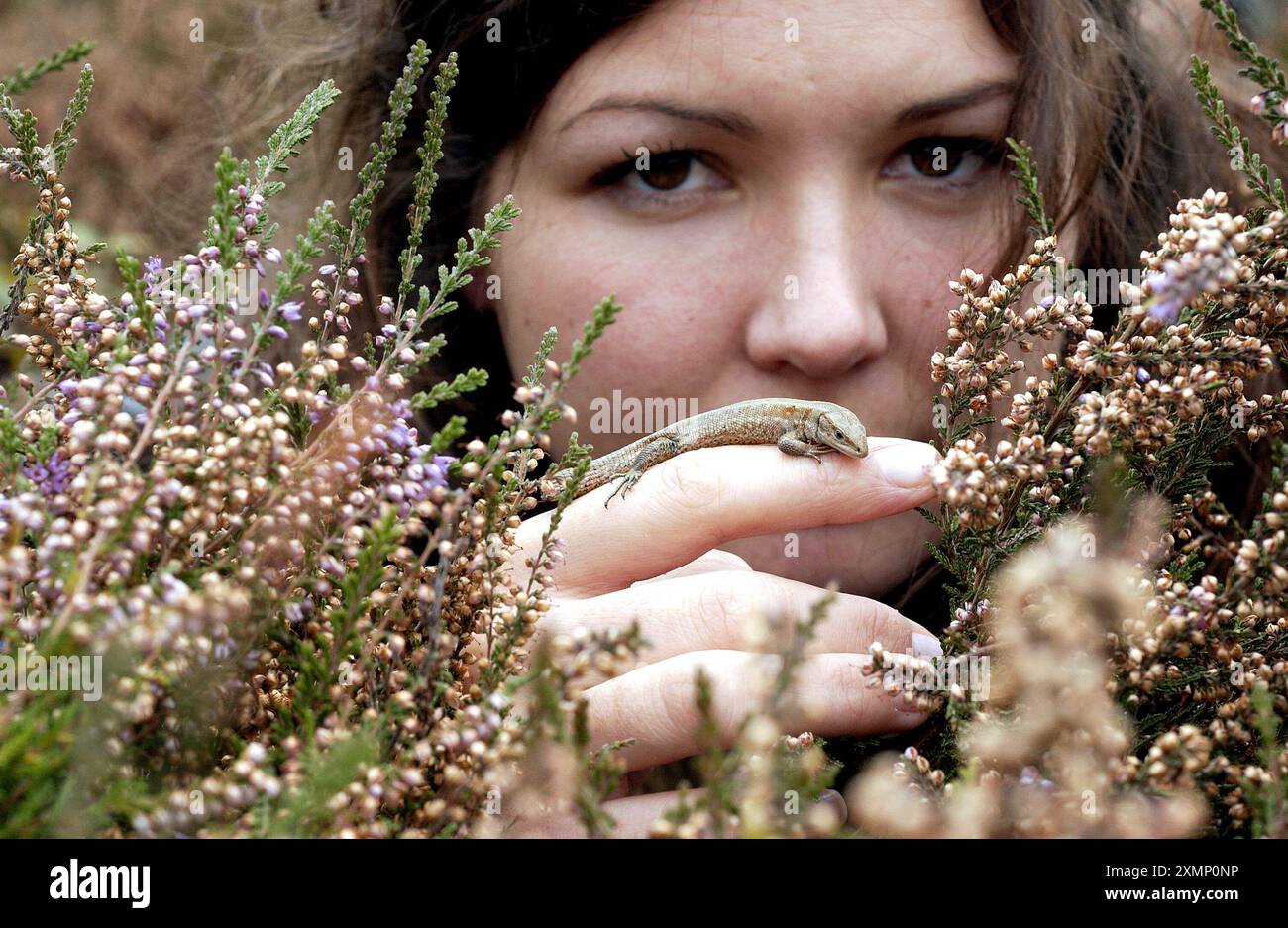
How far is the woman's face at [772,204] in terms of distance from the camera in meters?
3.24

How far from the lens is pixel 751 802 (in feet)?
3.45

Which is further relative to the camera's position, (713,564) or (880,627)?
(713,564)

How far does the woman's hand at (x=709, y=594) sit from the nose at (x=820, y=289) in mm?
574

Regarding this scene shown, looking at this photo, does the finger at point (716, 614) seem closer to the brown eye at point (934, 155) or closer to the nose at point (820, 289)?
the nose at point (820, 289)

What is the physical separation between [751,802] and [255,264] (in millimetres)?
1264

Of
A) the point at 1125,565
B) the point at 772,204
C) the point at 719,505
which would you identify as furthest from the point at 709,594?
the point at 772,204

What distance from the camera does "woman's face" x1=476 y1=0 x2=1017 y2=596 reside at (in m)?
3.24

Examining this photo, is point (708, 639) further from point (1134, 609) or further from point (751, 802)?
point (751, 802)

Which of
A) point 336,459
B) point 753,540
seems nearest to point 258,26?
point 753,540

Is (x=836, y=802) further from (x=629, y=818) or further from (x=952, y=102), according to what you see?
(x=952, y=102)

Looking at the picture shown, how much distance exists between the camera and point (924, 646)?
2.11m

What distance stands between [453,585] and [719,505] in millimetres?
934

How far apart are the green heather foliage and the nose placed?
43.6 inches

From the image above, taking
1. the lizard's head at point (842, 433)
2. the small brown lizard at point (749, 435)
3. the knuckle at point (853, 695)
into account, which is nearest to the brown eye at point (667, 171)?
the small brown lizard at point (749, 435)
